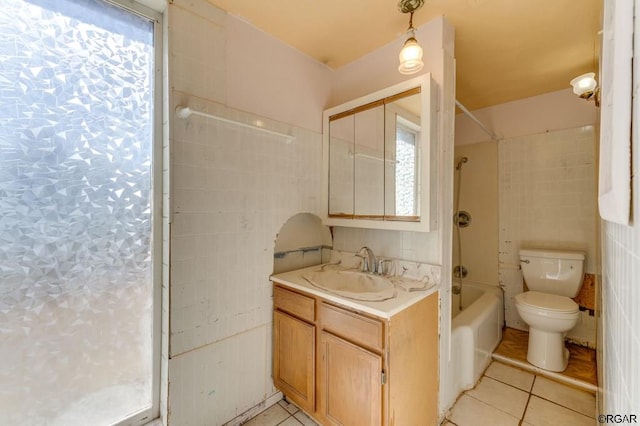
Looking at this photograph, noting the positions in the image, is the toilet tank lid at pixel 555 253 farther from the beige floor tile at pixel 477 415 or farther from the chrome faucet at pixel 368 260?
the chrome faucet at pixel 368 260

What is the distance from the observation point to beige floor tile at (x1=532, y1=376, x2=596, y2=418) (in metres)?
1.70

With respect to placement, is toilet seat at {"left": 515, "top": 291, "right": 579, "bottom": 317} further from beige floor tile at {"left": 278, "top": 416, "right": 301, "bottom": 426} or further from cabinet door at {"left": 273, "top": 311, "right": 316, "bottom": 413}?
beige floor tile at {"left": 278, "top": 416, "right": 301, "bottom": 426}

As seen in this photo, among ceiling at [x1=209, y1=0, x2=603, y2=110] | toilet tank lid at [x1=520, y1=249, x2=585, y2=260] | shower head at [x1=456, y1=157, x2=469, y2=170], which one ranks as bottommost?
toilet tank lid at [x1=520, y1=249, x2=585, y2=260]

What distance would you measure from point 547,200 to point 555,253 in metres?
0.50

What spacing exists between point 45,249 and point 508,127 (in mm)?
3557

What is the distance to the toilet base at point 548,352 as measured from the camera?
6.71 feet

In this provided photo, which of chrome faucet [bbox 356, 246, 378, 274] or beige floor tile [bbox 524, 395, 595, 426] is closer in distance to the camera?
beige floor tile [bbox 524, 395, 595, 426]

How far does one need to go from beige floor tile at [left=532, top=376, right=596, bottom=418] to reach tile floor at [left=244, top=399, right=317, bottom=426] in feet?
5.19

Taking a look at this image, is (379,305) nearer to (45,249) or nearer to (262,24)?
(45,249)

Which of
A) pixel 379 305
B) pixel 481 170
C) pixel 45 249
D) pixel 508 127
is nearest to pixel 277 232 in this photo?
pixel 379 305

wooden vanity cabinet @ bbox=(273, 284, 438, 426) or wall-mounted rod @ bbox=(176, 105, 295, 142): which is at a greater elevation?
wall-mounted rod @ bbox=(176, 105, 295, 142)

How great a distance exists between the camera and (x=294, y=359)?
1604 mm

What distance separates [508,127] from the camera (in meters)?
2.72

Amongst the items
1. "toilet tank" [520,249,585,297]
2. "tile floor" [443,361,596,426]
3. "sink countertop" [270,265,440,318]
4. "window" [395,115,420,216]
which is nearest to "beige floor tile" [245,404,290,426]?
"sink countertop" [270,265,440,318]
